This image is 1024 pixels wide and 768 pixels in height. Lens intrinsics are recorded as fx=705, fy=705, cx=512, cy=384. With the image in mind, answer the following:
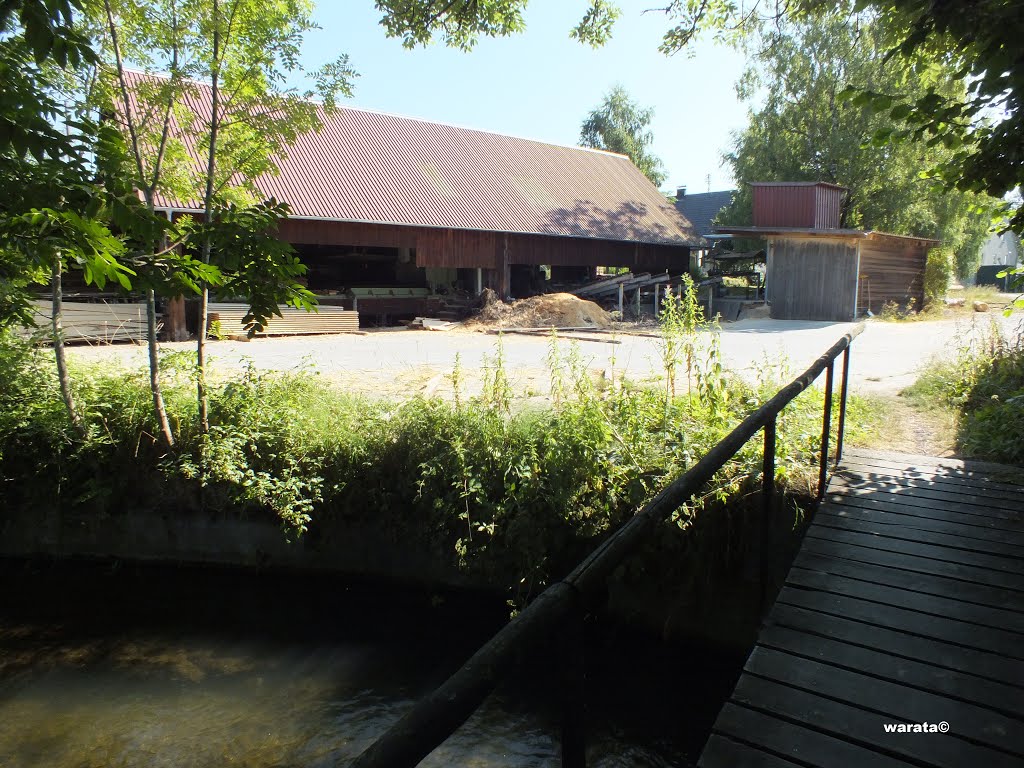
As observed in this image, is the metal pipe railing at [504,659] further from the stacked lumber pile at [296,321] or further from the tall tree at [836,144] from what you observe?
the tall tree at [836,144]

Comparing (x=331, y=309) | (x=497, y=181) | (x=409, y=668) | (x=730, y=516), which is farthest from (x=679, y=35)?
(x=497, y=181)

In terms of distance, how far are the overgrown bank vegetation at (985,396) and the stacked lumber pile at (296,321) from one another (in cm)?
1247

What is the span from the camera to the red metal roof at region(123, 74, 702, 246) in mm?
18672

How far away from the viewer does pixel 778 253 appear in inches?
892

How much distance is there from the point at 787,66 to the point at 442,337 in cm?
2206

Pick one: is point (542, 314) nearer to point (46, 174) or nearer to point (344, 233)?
point (344, 233)

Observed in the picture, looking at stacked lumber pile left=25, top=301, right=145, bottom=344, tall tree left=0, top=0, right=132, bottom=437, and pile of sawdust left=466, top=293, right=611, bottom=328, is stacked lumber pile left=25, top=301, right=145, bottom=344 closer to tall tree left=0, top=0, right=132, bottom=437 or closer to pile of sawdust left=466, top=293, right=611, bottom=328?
pile of sawdust left=466, top=293, right=611, bottom=328

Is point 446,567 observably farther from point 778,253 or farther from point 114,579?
point 778,253

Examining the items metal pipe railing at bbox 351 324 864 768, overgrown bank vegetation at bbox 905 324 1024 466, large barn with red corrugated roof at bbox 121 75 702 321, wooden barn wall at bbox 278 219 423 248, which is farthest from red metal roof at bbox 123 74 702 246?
metal pipe railing at bbox 351 324 864 768

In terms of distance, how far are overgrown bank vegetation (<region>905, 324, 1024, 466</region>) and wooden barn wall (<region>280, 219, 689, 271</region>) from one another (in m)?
13.4

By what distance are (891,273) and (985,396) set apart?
1823cm

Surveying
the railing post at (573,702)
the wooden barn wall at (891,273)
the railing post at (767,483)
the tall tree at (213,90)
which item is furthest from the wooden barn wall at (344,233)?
the railing post at (573,702)

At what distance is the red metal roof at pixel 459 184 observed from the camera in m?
18.7

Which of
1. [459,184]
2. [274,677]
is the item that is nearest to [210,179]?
[274,677]
